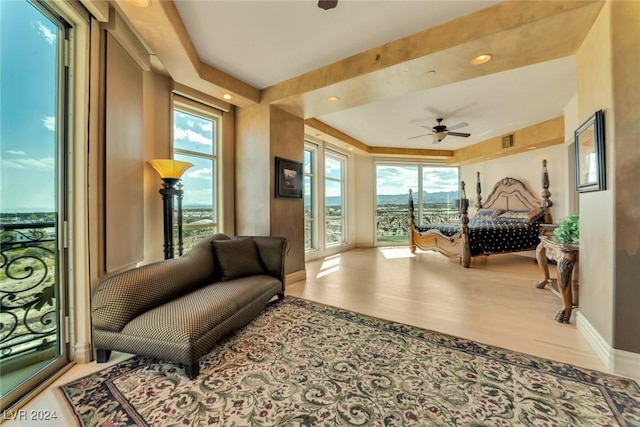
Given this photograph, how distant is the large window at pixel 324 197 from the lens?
5680mm

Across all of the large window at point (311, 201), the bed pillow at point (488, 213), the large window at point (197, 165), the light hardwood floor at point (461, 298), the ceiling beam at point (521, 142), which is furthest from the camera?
the bed pillow at point (488, 213)

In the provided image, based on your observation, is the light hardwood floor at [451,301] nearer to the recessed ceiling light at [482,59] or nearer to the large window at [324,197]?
the large window at [324,197]

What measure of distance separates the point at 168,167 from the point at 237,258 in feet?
3.95

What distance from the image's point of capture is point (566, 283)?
2408mm

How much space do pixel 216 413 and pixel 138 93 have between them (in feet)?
9.28

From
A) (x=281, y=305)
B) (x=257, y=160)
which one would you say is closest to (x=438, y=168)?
(x=257, y=160)

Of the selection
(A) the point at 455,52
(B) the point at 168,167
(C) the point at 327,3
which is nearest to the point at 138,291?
(B) the point at 168,167

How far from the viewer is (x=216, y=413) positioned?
4.61ft

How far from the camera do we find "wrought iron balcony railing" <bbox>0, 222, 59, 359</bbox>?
154 centimetres

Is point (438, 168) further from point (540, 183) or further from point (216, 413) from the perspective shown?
point (216, 413)

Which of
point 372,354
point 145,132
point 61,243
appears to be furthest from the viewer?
point 145,132

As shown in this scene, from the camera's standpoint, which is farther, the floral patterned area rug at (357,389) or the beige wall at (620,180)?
the beige wall at (620,180)

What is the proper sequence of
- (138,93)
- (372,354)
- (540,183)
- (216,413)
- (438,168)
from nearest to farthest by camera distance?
(216,413) < (372,354) < (138,93) < (540,183) < (438,168)

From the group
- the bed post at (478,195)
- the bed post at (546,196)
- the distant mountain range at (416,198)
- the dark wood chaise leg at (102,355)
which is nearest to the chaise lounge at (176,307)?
the dark wood chaise leg at (102,355)
